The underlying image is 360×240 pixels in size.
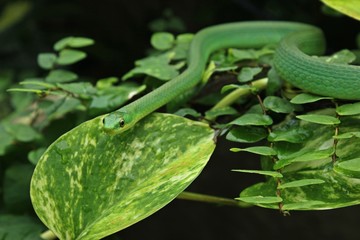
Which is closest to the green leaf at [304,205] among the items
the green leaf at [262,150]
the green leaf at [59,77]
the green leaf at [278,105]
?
the green leaf at [262,150]

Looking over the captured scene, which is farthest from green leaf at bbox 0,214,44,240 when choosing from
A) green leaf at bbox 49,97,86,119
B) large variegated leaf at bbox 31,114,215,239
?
green leaf at bbox 49,97,86,119

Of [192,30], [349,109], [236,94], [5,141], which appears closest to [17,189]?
[5,141]

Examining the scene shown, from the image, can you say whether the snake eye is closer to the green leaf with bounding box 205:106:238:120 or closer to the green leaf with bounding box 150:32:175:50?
the green leaf with bounding box 205:106:238:120

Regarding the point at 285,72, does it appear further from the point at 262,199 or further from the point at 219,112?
the point at 262,199

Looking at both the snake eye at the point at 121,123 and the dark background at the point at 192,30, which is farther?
the dark background at the point at 192,30

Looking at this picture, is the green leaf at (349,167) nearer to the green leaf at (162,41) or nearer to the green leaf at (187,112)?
the green leaf at (187,112)

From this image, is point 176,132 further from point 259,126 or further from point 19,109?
point 19,109
